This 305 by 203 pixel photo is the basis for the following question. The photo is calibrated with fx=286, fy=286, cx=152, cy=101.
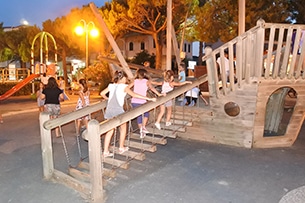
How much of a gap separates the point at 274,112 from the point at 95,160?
5869mm

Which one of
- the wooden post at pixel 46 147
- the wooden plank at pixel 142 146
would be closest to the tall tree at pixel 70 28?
the wooden plank at pixel 142 146

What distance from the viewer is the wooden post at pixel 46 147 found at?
14.1 feet

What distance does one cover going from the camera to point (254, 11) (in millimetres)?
14492

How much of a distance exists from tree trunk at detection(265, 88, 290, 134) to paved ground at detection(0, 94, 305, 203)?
1147 mm

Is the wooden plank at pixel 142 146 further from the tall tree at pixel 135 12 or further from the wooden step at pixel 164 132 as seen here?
the tall tree at pixel 135 12

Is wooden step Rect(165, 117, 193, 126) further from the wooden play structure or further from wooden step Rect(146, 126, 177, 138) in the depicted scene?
wooden step Rect(146, 126, 177, 138)

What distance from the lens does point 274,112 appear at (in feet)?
25.8

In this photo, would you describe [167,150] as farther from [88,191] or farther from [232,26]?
[232,26]

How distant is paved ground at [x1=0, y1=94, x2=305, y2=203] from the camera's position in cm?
394

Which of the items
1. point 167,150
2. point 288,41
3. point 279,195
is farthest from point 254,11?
point 279,195

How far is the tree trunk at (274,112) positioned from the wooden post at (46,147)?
5.88 m

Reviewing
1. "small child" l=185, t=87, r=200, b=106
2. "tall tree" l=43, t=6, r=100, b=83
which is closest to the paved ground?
"small child" l=185, t=87, r=200, b=106

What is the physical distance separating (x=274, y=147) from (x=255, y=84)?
1535 millimetres

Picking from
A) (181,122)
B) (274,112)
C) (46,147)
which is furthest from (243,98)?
(46,147)
